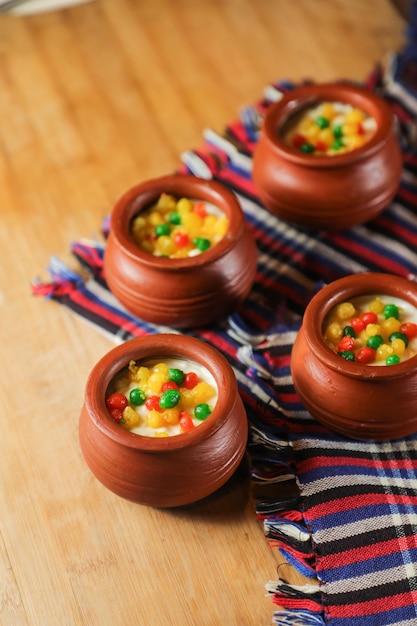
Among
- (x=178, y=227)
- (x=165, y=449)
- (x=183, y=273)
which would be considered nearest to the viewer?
(x=165, y=449)

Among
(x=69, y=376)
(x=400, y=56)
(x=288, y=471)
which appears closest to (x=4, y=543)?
(x=69, y=376)

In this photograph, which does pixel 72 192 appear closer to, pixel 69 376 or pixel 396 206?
pixel 69 376

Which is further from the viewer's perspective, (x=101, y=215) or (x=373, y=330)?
(x=101, y=215)

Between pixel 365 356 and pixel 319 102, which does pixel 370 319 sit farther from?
pixel 319 102

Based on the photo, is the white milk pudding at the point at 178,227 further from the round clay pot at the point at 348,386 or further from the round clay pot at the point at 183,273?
the round clay pot at the point at 348,386

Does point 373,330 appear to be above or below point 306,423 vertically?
above

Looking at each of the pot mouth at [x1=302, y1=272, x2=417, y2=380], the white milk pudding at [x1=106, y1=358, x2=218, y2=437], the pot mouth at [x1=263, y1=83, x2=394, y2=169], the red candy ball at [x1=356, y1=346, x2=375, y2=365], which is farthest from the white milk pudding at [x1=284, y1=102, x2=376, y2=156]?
the white milk pudding at [x1=106, y1=358, x2=218, y2=437]

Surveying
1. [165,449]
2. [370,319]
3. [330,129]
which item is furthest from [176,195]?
[165,449]
